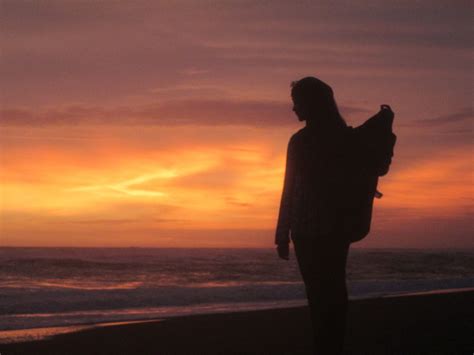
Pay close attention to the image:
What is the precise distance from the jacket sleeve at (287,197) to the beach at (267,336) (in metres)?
2.46

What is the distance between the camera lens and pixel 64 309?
13172mm

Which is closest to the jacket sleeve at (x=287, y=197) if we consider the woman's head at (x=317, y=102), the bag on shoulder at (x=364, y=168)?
the woman's head at (x=317, y=102)

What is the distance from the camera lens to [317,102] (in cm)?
348

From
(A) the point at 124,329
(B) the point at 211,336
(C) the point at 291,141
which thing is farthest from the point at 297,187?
(A) the point at 124,329

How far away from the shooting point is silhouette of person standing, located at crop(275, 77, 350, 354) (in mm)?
3340

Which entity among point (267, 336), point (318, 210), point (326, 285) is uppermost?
point (318, 210)

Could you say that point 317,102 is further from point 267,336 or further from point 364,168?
point 267,336

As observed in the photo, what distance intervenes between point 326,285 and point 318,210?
36cm

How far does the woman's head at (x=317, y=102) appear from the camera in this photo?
3480 millimetres

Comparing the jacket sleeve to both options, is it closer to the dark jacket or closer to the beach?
the dark jacket

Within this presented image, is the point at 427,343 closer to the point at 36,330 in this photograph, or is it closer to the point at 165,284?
the point at 36,330

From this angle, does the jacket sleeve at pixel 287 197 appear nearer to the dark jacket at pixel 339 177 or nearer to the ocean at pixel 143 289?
the dark jacket at pixel 339 177

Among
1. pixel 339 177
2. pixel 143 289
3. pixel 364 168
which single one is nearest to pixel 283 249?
pixel 339 177

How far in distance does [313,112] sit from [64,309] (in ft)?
35.1
